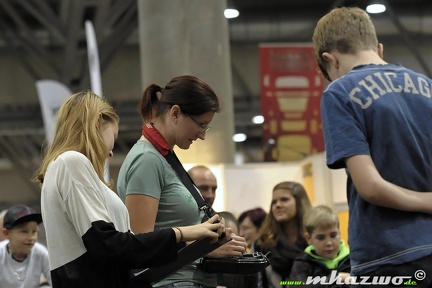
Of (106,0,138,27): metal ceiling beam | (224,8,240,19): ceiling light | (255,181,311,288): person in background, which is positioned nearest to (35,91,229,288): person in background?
(255,181,311,288): person in background

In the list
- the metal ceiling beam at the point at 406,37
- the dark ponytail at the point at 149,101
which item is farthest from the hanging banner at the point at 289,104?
Answer: the dark ponytail at the point at 149,101

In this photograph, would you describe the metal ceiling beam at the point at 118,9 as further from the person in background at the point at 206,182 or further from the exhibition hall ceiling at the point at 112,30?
the person in background at the point at 206,182

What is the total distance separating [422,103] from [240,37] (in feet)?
55.9

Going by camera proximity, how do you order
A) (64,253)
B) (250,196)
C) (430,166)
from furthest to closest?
1. (250,196)
2. (64,253)
3. (430,166)

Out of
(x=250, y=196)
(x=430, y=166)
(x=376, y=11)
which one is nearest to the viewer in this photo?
(x=430, y=166)

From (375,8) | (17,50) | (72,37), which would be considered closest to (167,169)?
(72,37)

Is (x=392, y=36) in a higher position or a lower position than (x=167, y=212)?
higher

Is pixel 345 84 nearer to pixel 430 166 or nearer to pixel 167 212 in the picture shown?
pixel 430 166

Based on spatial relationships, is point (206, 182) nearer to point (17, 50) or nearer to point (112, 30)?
point (112, 30)

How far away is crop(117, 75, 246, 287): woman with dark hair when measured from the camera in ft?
10.3

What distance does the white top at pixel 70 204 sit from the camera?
2.74 metres

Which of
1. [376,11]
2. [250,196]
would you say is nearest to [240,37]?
[376,11]

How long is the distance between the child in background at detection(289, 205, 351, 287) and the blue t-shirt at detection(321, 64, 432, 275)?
2865mm

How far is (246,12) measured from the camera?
19.1 meters
